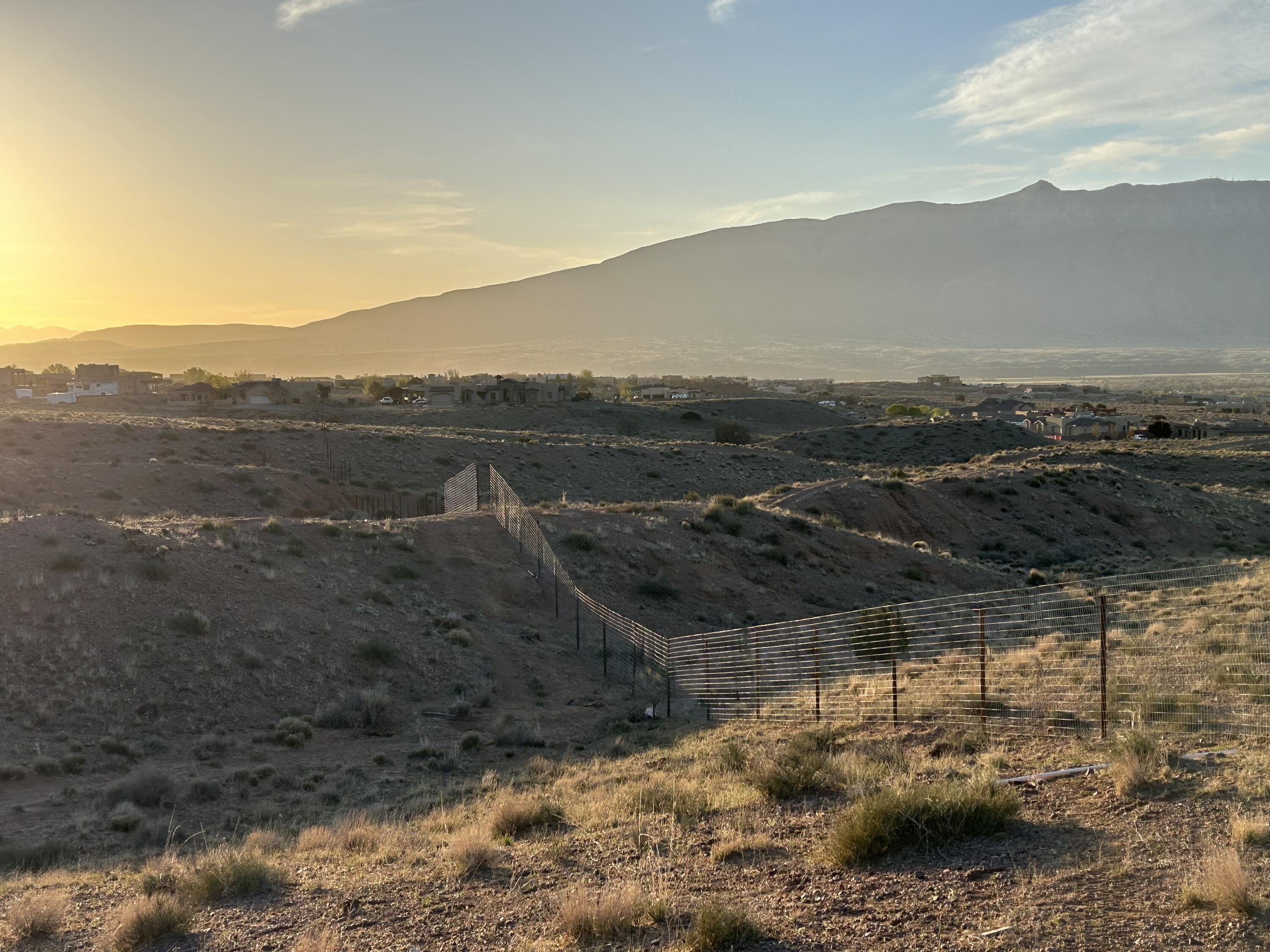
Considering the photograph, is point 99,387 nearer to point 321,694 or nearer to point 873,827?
point 321,694

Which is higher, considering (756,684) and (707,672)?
(756,684)

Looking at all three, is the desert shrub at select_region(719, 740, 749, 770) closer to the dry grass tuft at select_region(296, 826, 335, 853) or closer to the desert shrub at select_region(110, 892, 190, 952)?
the dry grass tuft at select_region(296, 826, 335, 853)

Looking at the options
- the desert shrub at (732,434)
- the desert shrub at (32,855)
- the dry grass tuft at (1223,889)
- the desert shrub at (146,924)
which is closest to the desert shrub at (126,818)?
the desert shrub at (32,855)

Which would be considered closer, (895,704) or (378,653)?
(895,704)

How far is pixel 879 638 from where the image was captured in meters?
21.8

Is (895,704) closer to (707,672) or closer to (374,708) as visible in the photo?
(707,672)

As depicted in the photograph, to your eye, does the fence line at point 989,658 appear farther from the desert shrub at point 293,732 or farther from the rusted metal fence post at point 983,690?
the desert shrub at point 293,732

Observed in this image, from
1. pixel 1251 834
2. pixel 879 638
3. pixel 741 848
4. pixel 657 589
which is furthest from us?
pixel 657 589

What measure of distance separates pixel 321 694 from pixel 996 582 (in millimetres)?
25777

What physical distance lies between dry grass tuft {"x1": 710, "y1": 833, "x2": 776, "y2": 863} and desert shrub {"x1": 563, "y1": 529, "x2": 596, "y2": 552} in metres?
22.9

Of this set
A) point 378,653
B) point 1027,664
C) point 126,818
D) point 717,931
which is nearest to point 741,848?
point 717,931

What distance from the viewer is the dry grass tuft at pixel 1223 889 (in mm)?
6562

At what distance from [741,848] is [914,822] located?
5.01 feet

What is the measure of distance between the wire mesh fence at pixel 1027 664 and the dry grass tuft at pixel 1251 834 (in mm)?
3026
